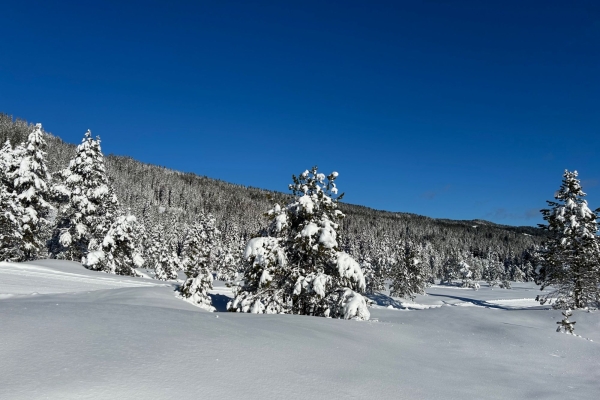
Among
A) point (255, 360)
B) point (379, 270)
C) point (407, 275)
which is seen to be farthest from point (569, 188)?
point (379, 270)

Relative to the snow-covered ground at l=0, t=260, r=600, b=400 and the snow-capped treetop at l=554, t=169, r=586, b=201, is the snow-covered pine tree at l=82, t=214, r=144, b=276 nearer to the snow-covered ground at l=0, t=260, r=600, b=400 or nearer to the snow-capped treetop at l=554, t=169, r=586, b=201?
the snow-covered ground at l=0, t=260, r=600, b=400

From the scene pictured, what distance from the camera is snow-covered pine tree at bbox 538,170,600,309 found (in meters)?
24.5

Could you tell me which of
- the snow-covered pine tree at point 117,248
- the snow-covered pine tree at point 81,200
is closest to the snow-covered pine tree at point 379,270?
the snow-covered pine tree at point 117,248

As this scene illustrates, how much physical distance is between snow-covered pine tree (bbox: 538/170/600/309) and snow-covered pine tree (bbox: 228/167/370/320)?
18012mm

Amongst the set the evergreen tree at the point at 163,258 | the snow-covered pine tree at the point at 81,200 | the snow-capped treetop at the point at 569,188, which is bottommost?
the evergreen tree at the point at 163,258

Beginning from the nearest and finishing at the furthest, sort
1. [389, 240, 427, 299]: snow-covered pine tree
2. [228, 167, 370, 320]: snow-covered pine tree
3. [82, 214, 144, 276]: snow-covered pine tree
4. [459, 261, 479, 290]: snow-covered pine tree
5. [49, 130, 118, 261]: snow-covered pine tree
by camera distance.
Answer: [228, 167, 370, 320]: snow-covered pine tree < [82, 214, 144, 276]: snow-covered pine tree < [49, 130, 118, 261]: snow-covered pine tree < [389, 240, 427, 299]: snow-covered pine tree < [459, 261, 479, 290]: snow-covered pine tree

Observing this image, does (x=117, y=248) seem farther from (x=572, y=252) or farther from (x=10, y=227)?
(x=572, y=252)

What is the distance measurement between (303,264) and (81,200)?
18517 millimetres

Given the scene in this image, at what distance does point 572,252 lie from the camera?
26.2 meters

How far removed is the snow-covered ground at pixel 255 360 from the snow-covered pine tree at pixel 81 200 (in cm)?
1785

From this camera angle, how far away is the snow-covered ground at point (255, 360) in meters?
3.72

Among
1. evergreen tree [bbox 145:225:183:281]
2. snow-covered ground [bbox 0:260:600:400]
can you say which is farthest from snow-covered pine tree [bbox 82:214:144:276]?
evergreen tree [bbox 145:225:183:281]

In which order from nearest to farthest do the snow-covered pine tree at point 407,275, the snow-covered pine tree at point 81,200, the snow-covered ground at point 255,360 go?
1. the snow-covered ground at point 255,360
2. the snow-covered pine tree at point 81,200
3. the snow-covered pine tree at point 407,275

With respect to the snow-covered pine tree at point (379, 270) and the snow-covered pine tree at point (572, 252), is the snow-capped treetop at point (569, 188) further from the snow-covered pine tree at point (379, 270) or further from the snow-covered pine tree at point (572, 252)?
the snow-covered pine tree at point (379, 270)
